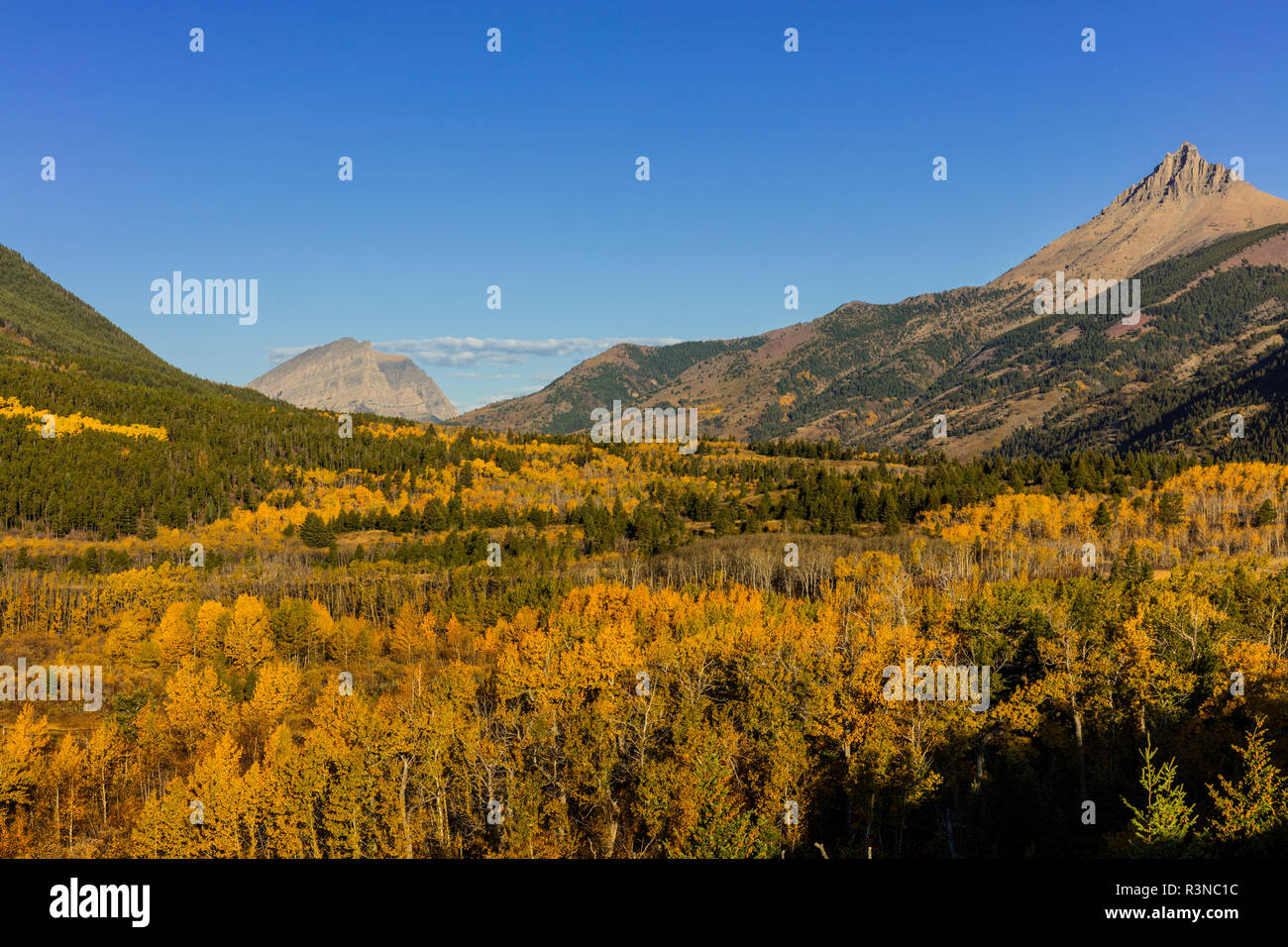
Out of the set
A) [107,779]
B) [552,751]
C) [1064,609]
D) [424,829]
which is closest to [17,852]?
[107,779]

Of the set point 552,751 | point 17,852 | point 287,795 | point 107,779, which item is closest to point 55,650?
point 107,779

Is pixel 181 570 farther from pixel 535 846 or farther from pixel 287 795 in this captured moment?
pixel 535 846

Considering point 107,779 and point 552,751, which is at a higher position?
point 552,751

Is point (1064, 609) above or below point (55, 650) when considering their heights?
above
